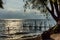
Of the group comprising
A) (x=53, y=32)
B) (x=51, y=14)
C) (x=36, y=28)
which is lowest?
(x=36, y=28)

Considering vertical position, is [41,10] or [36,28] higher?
[41,10]

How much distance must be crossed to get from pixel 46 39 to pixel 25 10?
3.08 metres

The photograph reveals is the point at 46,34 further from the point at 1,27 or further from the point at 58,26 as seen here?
the point at 1,27

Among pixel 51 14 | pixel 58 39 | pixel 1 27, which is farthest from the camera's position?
pixel 1 27

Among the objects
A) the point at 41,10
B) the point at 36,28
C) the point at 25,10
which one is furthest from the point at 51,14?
the point at 36,28

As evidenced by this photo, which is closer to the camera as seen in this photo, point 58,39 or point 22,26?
point 58,39

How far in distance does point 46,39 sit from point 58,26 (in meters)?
1.47

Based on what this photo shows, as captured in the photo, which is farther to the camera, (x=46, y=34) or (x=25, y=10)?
(x=25, y=10)

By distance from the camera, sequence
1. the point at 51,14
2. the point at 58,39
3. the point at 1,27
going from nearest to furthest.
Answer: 1. the point at 58,39
2. the point at 51,14
3. the point at 1,27

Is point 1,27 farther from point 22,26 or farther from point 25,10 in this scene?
point 25,10

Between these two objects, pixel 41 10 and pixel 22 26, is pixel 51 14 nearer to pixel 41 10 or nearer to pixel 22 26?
pixel 41 10

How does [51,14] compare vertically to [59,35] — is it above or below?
above

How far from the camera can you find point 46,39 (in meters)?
16.3

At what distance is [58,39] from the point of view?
611 inches
